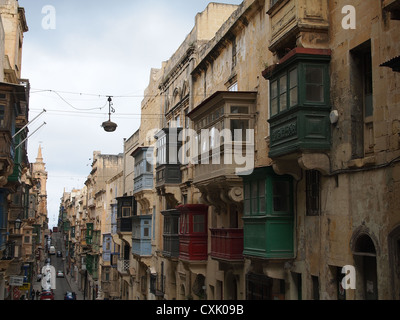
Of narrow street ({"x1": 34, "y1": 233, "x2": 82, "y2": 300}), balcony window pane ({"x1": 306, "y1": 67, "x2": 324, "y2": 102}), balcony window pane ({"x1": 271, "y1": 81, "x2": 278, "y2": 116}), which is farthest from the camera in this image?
narrow street ({"x1": 34, "y1": 233, "x2": 82, "y2": 300})

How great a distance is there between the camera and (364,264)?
11.2m

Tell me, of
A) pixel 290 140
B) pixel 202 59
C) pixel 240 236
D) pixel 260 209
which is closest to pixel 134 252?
pixel 202 59

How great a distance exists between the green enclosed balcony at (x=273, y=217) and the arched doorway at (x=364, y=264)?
9.30ft

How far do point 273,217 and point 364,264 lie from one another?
319 centimetres

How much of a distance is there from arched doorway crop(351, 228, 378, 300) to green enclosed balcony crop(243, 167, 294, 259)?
2.83m

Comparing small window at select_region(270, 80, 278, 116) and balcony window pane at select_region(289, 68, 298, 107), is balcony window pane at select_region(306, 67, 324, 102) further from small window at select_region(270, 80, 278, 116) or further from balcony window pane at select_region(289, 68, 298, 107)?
small window at select_region(270, 80, 278, 116)

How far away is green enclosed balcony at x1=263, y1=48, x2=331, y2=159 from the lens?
39.1 feet

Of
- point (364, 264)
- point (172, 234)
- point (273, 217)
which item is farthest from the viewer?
point (172, 234)

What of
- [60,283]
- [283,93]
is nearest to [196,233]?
[283,93]

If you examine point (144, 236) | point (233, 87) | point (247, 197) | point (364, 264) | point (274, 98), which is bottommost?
point (144, 236)

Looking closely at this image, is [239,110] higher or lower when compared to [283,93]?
higher

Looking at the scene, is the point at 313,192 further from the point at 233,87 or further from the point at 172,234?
the point at 172,234

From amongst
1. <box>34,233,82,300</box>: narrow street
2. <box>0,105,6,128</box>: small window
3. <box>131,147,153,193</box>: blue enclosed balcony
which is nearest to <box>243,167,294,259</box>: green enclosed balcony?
<box>0,105,6,128</box>: small window

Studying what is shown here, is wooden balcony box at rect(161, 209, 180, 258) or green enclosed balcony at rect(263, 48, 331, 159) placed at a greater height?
green enclosed balcony at rect(263, 48, 331, 159)
